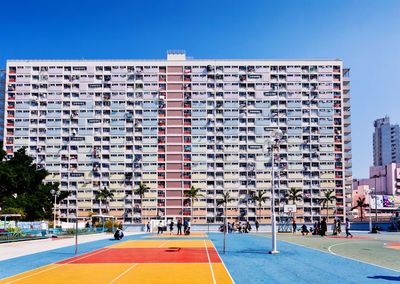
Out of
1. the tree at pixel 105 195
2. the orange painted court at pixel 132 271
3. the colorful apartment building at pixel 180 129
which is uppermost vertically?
the colorful apartment building at pixel 180 129

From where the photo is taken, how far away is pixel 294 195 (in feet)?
401

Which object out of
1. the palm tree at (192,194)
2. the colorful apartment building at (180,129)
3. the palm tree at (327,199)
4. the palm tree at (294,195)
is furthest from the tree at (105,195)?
the palm tree at (327,199)

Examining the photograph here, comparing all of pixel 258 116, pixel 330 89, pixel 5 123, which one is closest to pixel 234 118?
pixel 258 116

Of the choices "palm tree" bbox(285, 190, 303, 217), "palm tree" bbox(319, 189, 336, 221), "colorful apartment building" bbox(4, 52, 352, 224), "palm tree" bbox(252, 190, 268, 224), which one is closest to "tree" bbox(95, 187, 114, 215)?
"colorful apartment building" bbox(4, 52, 352, 224)

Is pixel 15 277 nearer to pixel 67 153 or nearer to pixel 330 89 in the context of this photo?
pixel 67 153

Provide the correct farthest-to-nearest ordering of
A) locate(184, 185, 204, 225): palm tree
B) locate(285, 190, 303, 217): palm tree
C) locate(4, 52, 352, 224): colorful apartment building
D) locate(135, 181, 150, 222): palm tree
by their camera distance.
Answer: locate(4, 52, 352, 224): colorful apartment building → locate(285, 190, 303, 217): palm tree → locate(135, 181, 150, 222): palm tree → locate(184, 185, 204, 225): palm tree

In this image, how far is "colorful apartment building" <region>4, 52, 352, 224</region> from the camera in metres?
128

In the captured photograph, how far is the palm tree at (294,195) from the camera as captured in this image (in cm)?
12267

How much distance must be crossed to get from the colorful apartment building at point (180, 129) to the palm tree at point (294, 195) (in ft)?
5.09

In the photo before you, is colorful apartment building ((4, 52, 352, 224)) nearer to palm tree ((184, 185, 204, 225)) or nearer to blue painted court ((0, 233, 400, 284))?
palm tree ((184, 185, 204, 225))

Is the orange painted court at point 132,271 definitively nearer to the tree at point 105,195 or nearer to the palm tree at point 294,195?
the tree at point 105,195

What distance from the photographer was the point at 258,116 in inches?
5197

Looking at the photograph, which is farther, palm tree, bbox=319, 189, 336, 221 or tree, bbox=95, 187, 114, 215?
palm tree, bbox=319, 189, 336, 221

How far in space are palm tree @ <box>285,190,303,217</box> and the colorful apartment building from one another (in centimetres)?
155
